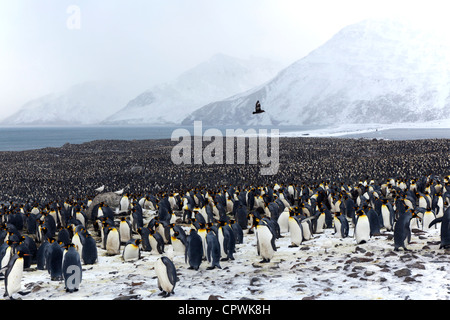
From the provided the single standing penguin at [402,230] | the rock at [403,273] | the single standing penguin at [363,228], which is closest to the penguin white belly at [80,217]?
the single standing penguin at [363,228]

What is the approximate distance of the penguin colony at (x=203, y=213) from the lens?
809cm

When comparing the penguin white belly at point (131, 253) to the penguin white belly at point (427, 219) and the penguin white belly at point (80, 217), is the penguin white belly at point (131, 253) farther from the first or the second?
the penguin white belly at point (427, 219)

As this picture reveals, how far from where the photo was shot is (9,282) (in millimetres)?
6938

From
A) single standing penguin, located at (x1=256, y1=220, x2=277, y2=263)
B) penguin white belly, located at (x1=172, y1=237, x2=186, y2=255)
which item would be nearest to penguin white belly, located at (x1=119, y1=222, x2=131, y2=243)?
penguin white belly, located at (x1=172, y1=237, x2=186, y2=255)

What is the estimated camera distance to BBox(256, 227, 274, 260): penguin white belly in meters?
8.38

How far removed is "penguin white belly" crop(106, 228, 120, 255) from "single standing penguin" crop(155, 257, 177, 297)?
3.45m

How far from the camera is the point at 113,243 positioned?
979 centimetres

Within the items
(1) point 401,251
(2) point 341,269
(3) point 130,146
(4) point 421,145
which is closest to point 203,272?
(2) point 341,269

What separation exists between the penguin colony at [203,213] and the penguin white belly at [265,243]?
21mm

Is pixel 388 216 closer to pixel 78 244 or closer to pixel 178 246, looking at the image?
pixel 178 246

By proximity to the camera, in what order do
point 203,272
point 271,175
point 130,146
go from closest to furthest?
point 203,272 < point 271,175 < point 130,146

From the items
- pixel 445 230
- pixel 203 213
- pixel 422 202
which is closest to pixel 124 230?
pixel 203 213
